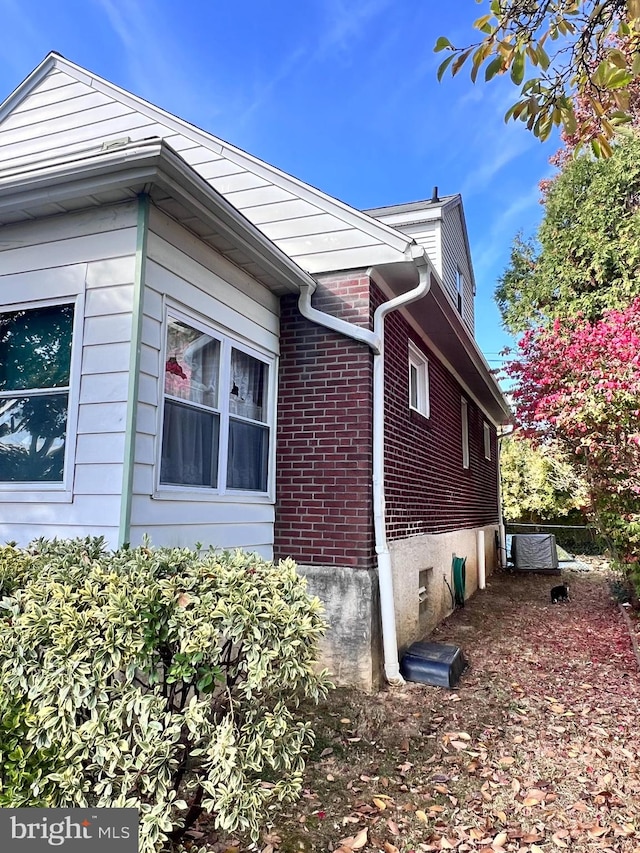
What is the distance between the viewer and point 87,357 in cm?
388

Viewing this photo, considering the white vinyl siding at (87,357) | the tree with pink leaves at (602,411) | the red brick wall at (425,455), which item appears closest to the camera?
the white vinyl siding at (87,357)

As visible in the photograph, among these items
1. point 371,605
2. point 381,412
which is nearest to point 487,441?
point 381,412

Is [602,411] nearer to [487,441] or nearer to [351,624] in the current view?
[351,624]

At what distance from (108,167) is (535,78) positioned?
8.42 feet

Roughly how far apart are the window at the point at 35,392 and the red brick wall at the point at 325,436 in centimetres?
218

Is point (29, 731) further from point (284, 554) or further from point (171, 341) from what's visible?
point (284, 554)

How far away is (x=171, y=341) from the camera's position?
4.20 meters

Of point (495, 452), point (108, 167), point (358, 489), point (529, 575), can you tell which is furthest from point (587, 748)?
point (495, 452)


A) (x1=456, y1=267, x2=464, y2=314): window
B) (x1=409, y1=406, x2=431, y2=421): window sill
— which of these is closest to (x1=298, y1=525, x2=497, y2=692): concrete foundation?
(x1=409, y1=406, x2=431, y2=421): window sill

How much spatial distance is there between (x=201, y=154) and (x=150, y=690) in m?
5.70

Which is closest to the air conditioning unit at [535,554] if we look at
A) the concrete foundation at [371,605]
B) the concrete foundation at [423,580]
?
the concrete foundation at [423,580]

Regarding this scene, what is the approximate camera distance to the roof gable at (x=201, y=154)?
5.60 metres

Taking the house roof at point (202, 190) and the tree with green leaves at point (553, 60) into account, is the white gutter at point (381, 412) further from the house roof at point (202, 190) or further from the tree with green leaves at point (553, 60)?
the tree with green leaves at point (553, 60)

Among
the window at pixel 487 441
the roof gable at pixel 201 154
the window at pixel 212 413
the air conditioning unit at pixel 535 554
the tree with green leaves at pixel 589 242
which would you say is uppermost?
the tree with green leaves at pixel 589 242
